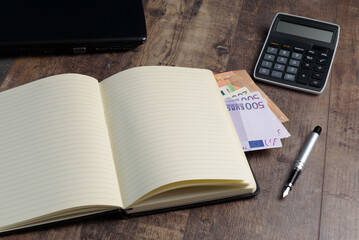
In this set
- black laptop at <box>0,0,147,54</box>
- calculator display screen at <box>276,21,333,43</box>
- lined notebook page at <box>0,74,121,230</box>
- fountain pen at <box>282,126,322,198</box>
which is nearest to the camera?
lined notebook page at <box>0,74,121,230</box>

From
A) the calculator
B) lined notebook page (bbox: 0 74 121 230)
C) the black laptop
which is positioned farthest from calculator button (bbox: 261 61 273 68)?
lined notebook page (bbox: 0 74 121 230)

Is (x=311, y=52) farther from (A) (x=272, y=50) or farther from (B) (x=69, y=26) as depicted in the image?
(B) (x=69, y=26)

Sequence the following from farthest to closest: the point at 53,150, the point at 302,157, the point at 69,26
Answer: the point at 69,26 → the point at 302,157 → the point at 53,150

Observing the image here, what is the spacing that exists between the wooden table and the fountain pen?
1cm

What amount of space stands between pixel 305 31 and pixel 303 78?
0.45 ft

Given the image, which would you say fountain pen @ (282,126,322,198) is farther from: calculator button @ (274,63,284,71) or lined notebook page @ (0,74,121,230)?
lined notebook page @ (0,74,121,230)

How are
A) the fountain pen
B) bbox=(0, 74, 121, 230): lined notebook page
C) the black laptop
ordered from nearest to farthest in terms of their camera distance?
bbox=(0, 74, 121, 230): lined notebook page
the fountain pen
the black laptop

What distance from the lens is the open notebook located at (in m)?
0.62

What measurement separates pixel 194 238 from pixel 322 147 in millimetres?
316

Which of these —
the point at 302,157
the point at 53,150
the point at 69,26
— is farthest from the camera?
the point at 69,26

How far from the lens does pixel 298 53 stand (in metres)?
0.92

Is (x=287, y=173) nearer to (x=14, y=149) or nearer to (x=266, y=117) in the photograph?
(x=266, y=117)

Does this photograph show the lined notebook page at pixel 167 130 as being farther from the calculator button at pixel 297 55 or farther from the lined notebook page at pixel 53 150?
the calculator button at pixel 297 55

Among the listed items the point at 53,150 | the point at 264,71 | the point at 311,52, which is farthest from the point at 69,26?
the point at 311,52
